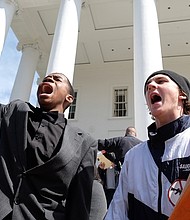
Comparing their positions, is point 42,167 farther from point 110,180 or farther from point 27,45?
point 27,45

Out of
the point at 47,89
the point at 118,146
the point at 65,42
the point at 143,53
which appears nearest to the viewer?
the point at 47,89

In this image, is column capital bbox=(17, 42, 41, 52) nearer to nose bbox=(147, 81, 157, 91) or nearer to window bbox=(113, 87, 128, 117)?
window bbox=(113, 87, 128, 117)

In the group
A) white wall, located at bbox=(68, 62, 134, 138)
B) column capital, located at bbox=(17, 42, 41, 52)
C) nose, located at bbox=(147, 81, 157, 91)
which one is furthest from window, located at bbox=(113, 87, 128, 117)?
nose, located at bbox=(147, 81, 157, 91)

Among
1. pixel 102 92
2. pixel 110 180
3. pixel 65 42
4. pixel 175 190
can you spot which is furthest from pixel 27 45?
pixel 175 190

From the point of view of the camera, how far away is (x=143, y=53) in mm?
8984

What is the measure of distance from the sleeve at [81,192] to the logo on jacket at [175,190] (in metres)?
0.60

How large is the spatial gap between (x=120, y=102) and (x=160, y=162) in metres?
18.3

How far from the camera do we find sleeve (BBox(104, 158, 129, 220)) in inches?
65.4

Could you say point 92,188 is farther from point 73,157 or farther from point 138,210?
point 138,210

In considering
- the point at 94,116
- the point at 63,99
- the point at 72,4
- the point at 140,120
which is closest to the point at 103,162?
the point at 140,120

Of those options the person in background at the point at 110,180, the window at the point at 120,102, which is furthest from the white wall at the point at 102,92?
the person in background at the point at 110,180

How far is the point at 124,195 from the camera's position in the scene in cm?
175

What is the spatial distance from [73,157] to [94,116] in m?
17.1

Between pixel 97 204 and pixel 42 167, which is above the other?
pixel 42 167
